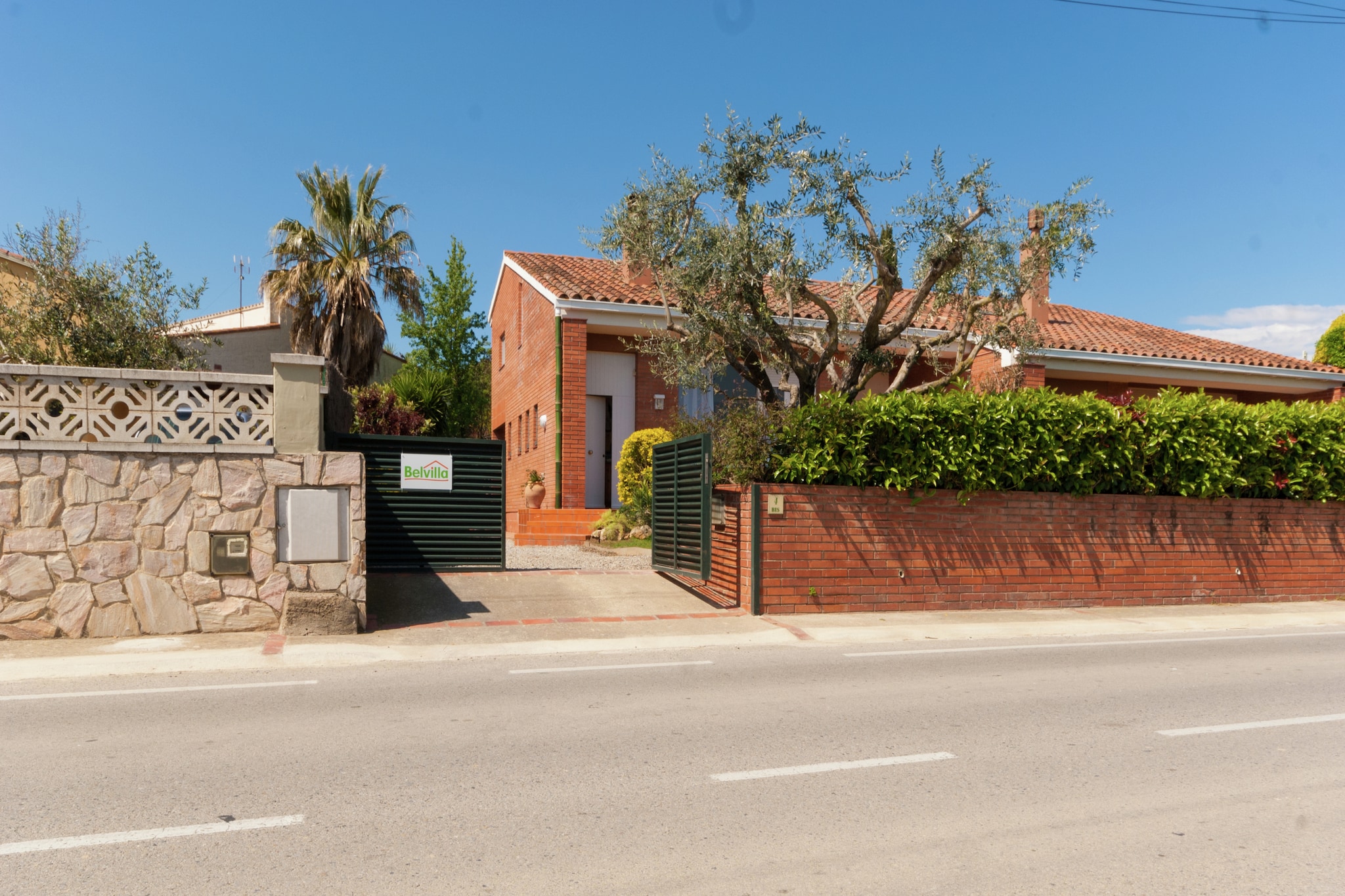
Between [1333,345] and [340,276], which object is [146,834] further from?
[1333,345]

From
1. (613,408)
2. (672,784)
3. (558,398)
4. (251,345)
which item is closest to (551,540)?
(558,398)

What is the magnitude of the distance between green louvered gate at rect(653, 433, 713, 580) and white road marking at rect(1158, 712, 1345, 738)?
6.44 m

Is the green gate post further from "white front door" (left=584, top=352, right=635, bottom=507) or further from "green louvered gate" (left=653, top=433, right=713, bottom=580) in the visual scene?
"white front door" (left=584, top=352, right=635, bottom=507)

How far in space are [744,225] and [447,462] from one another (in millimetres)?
5034

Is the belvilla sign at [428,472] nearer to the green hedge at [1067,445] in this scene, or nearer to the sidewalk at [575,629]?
the sidewalk at [575,629]

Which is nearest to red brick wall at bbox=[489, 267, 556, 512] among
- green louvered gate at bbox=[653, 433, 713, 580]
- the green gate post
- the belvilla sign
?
green louvered gate at bbox=[653, 433, 713, 580]

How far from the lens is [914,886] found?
3.78 meters

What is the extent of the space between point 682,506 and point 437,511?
3363mm

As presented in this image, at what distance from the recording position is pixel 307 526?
9.68 m

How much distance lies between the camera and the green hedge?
38.6 ft

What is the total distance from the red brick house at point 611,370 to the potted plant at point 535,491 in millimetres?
229

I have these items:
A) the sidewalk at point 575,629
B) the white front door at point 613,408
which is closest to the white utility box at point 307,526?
the sidewalk at point 575,629

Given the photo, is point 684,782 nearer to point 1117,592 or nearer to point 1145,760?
point 1145,760

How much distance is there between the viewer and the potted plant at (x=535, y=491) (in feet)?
66.6
